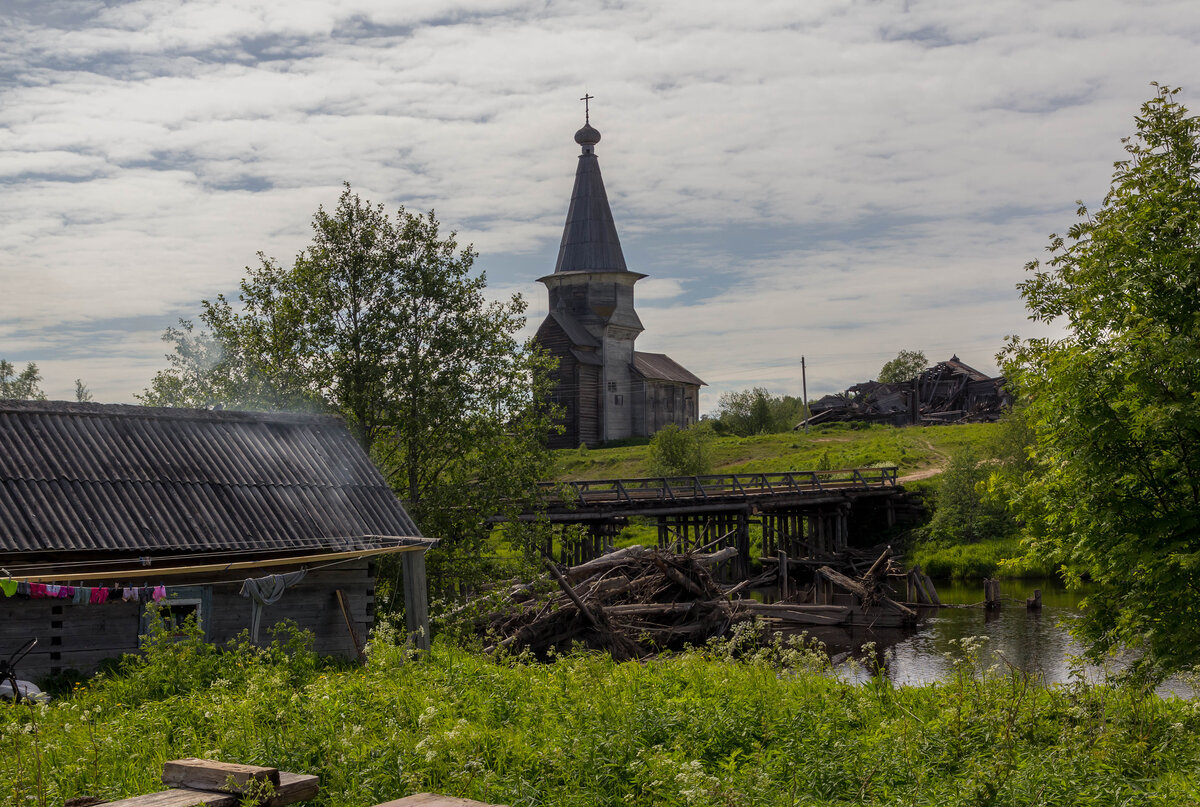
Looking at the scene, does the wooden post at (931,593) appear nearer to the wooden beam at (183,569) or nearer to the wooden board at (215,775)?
the wooden beam at (183,569)

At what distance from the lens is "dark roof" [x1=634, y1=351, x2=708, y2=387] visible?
64750 mm

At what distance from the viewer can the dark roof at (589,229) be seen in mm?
61969

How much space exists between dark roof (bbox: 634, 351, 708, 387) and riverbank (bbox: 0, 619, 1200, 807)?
54022 mm

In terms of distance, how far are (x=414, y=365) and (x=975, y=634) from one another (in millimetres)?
16921

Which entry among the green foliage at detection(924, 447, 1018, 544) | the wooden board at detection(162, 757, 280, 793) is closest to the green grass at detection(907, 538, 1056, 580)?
the green foliage at detection(924, 447, 1018, 544)

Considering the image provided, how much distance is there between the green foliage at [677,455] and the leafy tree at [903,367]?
52128mm

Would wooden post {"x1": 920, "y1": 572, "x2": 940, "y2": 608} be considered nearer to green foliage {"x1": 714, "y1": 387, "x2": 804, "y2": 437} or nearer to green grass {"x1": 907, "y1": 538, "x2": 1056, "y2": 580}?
green grass {"x1": 907, "y1": 538, "x2": 1056, "y2": 580}

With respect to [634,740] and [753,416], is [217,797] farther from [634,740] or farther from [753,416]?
[753,416]

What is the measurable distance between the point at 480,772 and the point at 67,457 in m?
11.0

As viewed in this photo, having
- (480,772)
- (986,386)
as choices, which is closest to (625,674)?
(480,772)

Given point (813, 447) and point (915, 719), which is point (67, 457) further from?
point (813, 447)

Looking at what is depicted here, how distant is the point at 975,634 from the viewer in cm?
2750

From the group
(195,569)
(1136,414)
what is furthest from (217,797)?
(1136,414)

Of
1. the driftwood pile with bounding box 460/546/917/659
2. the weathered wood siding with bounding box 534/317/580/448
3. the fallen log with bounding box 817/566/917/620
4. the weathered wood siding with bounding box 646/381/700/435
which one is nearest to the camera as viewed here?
the driftwood pile with bounding box 460/546/917/659
